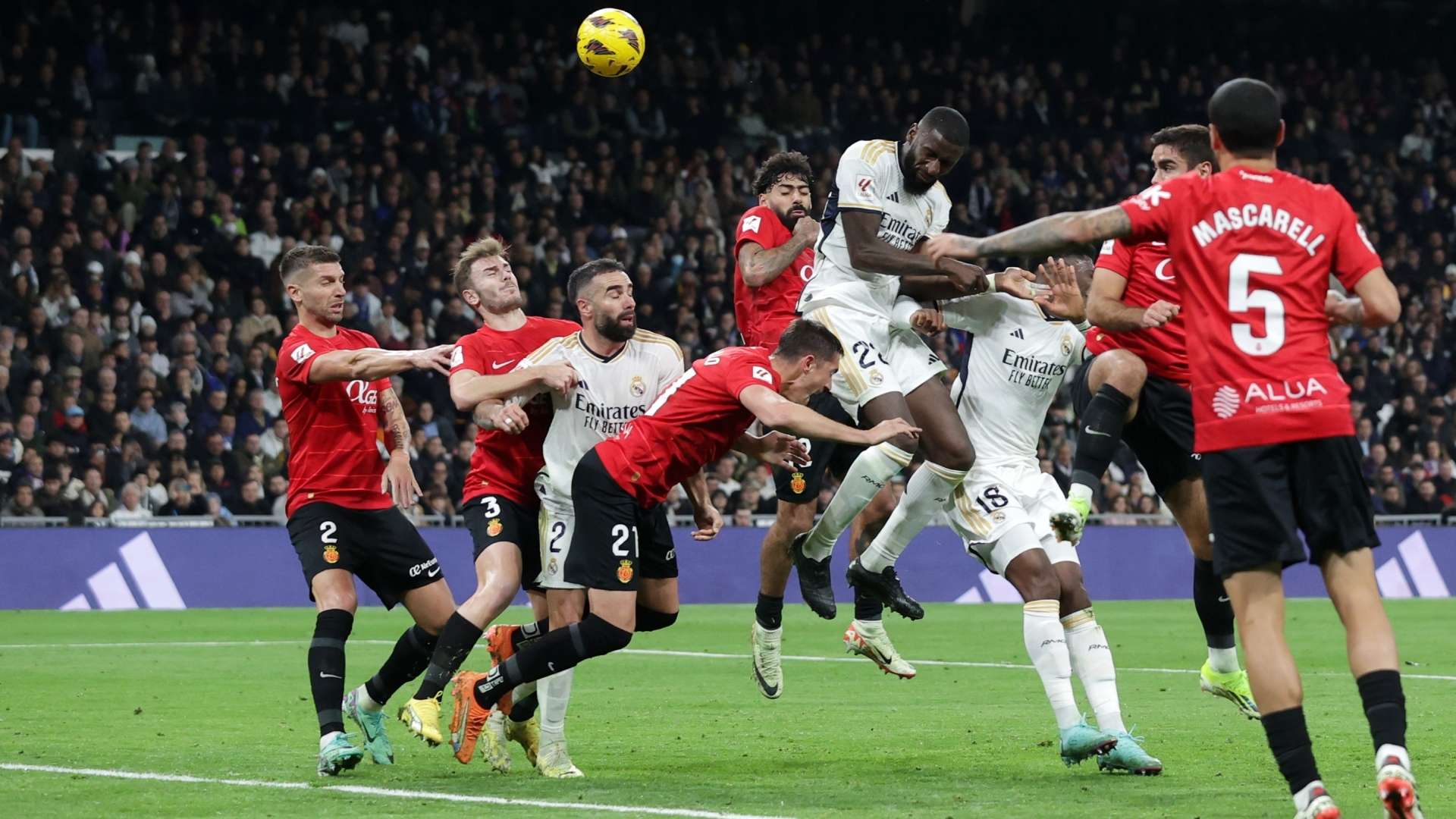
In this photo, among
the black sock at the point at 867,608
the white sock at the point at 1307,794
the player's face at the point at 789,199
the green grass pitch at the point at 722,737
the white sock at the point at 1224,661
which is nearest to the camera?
the white sock at the point at 1307,794

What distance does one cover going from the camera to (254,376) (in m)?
21.7

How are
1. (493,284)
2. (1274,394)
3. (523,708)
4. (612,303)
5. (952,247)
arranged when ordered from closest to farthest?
(1274,394)
(952,247)
(612,303)
(523,708)
(493,284)

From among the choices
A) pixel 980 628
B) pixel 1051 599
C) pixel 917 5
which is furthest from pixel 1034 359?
pixel 917 5

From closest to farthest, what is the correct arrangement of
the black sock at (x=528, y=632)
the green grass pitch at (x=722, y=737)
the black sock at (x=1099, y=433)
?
1. the green grass pitch at (x=722, y=737)
2. the black sock at (x=528, y=632)
3. the black sock at (x=1099, y=433)

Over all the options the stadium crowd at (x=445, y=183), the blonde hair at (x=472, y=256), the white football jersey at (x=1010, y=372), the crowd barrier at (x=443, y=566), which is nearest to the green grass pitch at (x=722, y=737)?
the white football jersey at (x=1010, y=372)

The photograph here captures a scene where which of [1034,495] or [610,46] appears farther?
[610,46]

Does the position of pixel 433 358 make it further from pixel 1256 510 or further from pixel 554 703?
pixel 1256 510

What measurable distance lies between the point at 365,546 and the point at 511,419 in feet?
3.01

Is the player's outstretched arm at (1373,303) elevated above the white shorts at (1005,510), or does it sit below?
above

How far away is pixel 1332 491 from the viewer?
611cm

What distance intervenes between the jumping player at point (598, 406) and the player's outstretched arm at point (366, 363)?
0.51 metres

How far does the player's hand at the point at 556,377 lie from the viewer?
8656mm

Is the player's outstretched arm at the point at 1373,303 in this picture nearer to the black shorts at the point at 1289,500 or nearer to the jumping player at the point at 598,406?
the black shorts at the point at 1289,500

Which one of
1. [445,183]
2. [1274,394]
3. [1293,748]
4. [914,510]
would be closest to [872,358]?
[914,510]
